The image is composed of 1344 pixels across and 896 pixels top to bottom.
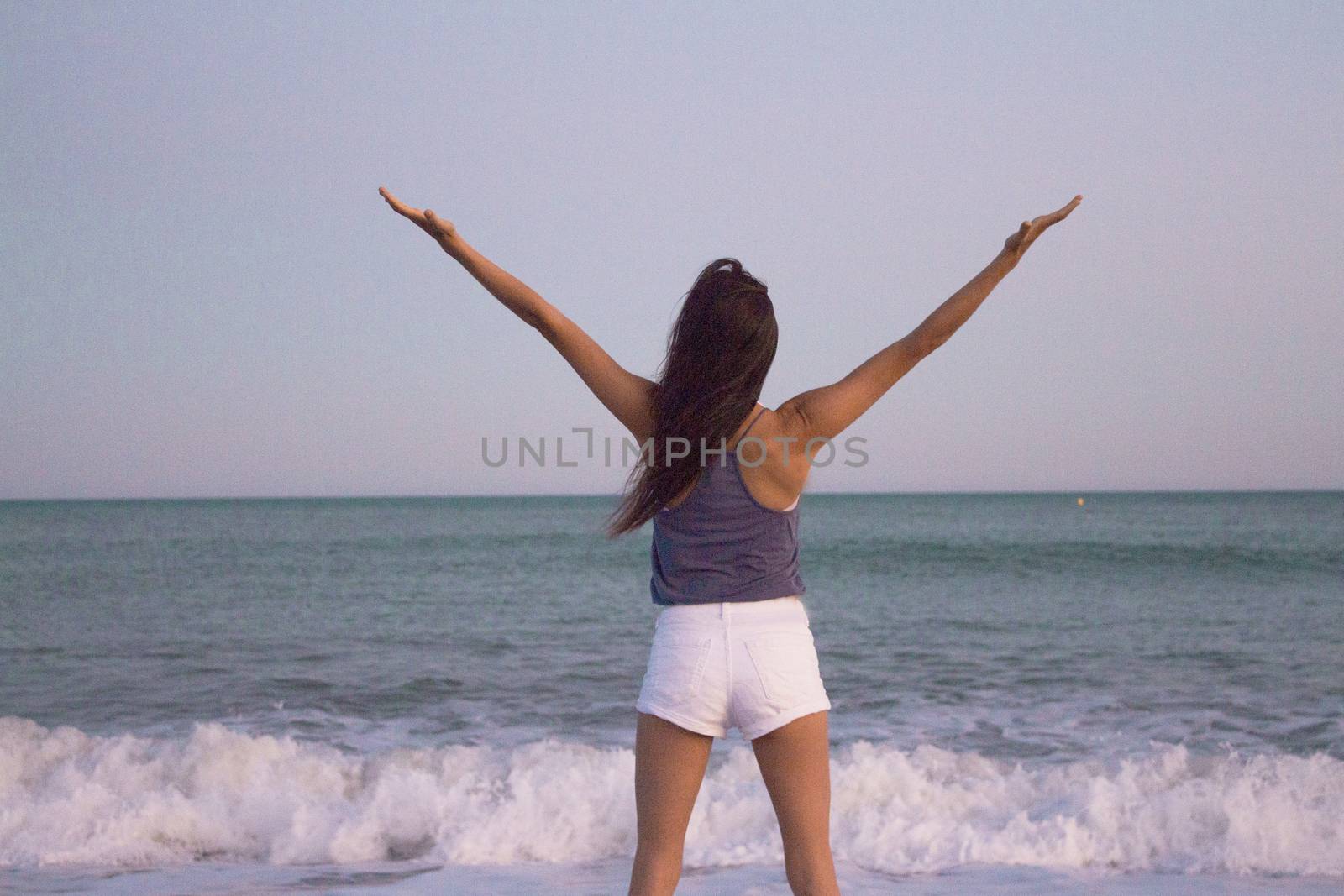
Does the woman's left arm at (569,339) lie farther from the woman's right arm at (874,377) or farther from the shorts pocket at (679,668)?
the shorts pocket at (679,668)

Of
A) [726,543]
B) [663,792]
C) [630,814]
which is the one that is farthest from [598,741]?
[726,543]

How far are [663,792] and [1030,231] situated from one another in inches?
52.5

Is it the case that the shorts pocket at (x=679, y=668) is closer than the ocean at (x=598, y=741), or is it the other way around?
the shorts pocket at (x=679, y=668)

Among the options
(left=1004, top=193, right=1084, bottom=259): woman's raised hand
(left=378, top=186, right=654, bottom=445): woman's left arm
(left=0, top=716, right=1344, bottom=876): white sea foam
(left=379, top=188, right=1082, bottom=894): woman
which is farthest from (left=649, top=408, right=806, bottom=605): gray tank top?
(left=0, top=716, right=1344, bottom=876): white sea foam

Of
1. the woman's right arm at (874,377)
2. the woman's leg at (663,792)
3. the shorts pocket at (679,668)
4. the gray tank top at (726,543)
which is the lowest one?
the woman's leg at (663,792)

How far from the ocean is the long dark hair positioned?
9.98 feet

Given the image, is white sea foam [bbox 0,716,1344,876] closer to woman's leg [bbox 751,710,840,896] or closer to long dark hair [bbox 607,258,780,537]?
woman's leg [bbox 751,710,840,896]

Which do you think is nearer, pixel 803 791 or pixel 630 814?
pixel 803 791

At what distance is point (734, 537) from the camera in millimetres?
2086

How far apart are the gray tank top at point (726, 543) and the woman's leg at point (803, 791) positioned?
10.8 inches

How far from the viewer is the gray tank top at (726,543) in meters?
2.08

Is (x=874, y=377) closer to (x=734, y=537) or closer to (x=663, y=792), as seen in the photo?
(x=734, y=537)

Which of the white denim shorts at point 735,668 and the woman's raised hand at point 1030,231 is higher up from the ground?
the woman's raised hand at point 1030,231

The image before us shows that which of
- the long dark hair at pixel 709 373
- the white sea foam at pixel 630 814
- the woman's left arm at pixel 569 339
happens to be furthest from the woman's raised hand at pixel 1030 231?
the white sea foam at pixel 630 814
